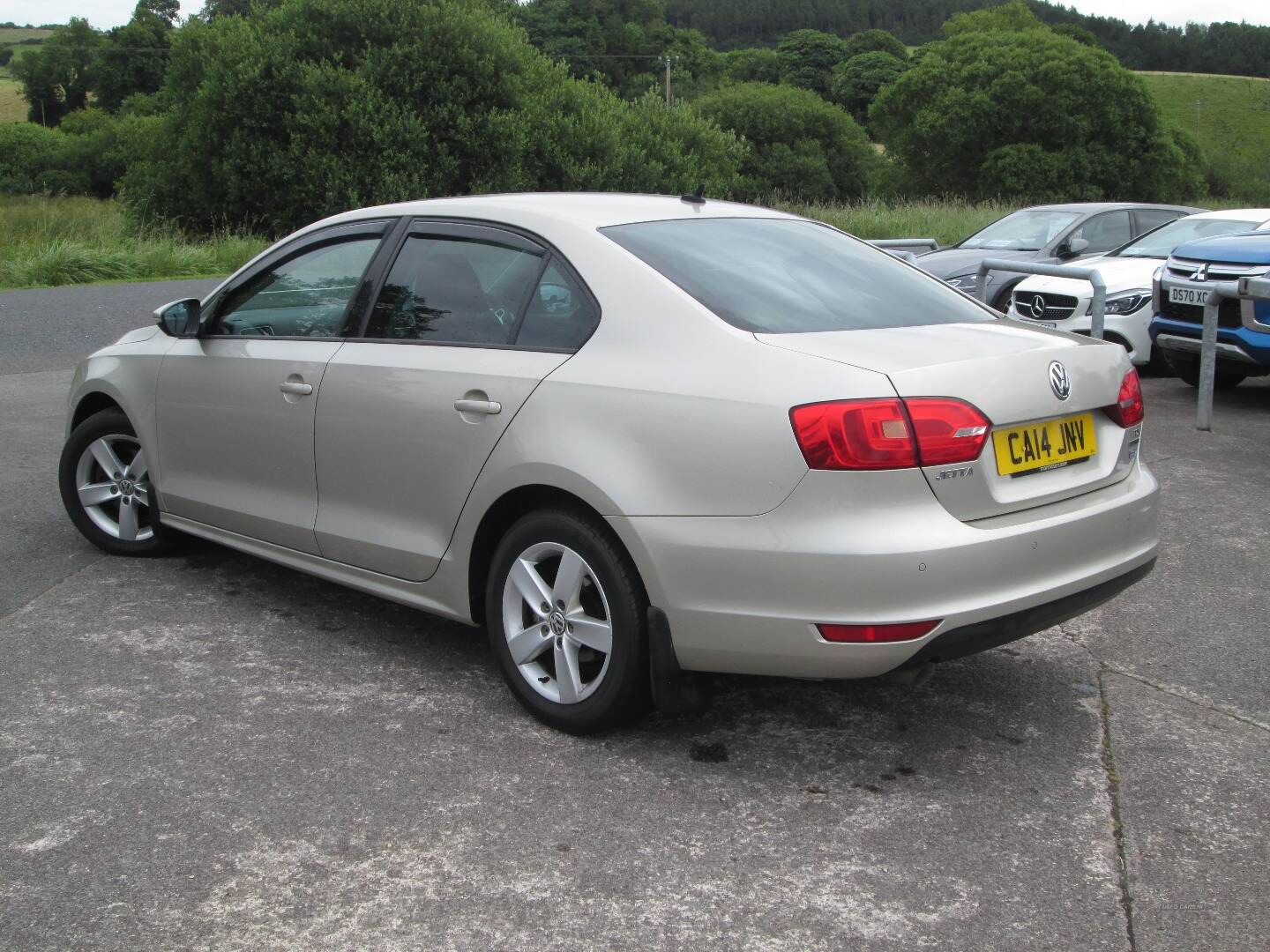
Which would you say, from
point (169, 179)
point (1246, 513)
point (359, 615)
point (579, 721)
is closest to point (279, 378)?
point (359, 615)

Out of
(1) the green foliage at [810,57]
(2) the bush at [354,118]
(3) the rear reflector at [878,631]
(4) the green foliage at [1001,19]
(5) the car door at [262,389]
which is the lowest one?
(3) the rear reflector at [878,631]

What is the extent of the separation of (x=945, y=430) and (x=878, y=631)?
1.77 feet

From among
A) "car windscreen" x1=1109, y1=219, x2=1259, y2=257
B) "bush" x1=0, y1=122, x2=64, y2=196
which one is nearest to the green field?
"bush" x1=0, y1=122, x2=64, y2=196

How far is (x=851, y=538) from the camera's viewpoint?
10.5ft

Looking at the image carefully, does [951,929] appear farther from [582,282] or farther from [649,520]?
[582,282]

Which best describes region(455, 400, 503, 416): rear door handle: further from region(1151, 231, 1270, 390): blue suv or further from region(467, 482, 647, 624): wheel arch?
region(1151, 231, 1270, 390): blue suv

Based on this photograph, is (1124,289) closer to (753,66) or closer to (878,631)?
(878,631)

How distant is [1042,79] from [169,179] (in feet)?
174

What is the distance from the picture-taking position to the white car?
1074 cm

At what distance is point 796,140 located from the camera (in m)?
73.3

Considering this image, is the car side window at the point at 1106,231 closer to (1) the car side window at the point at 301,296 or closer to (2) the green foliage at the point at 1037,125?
(1) the car side window at the point at 301,296

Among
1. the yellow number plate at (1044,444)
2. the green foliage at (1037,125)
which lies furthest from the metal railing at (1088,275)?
the green foliage at (1037,125)

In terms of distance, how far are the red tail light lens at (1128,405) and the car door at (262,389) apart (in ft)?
8.31

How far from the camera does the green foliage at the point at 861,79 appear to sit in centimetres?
9756
